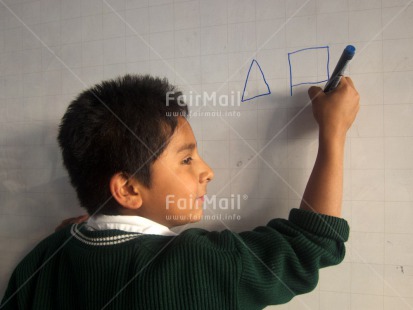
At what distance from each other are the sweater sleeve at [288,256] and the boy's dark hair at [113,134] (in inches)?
9.3

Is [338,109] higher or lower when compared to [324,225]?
higher

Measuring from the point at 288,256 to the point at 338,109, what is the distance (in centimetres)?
29

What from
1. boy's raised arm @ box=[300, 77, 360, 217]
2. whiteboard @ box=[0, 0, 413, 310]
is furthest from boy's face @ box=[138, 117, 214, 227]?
boy's raised arm @ box=[300, 77, 360, 217]

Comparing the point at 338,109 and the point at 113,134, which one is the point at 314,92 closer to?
the point at 338,109

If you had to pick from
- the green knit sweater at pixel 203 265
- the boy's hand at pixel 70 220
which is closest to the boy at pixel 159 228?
the green knit sweater at pixel 203 265

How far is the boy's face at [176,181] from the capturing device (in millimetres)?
494

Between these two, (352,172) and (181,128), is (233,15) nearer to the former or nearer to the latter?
(181,128)

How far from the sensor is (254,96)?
60 cm

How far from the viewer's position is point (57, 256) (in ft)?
1.83

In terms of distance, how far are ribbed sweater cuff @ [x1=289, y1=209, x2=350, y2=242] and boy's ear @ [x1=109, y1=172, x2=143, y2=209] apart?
31 cm

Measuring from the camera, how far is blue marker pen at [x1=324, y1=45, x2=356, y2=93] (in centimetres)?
42

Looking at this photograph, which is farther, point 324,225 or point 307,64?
point 307,64

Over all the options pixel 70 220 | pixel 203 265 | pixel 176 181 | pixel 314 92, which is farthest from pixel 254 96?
pixel 70 220

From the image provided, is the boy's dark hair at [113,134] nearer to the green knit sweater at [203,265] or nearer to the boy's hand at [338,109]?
the green knit sweater at [203,265]
